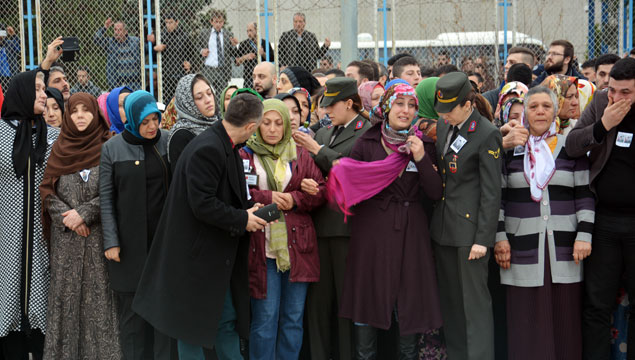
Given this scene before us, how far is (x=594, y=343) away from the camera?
417 centimetres

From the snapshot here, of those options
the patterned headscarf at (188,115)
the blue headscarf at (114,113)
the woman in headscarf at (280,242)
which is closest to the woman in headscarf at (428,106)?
the woman in headscarf at (280,242)

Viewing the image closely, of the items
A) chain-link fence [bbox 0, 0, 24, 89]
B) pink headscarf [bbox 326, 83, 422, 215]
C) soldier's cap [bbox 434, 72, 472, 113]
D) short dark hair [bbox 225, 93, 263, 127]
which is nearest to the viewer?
short dark hair [bbox 225, 93, 263, 127]

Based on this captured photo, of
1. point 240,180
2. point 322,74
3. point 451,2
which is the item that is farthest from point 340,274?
point 451,2

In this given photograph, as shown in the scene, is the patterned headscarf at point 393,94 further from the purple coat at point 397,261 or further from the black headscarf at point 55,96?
the black headscarf at point 55,96

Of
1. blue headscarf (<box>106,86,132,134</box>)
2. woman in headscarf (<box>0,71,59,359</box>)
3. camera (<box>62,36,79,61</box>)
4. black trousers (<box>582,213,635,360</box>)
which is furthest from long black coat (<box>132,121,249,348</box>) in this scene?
camera (<box>62,36,79,61</box>)

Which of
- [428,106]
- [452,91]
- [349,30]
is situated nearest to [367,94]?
[428,106]

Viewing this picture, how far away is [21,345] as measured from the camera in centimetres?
490

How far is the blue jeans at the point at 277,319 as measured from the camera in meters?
4.34

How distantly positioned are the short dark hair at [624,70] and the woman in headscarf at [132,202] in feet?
9.76

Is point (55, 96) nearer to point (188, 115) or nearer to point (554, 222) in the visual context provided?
point (188, 115)

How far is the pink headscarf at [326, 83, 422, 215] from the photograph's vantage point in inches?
168

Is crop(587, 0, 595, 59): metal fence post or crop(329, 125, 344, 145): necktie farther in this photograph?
crop(587, 0, 595, 59): metal fence post

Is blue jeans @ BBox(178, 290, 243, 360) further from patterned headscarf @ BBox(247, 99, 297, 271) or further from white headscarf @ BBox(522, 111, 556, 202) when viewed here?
→ white headscarf @ BBox(522, 111, 556, 202)

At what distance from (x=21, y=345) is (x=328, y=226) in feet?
8.09
